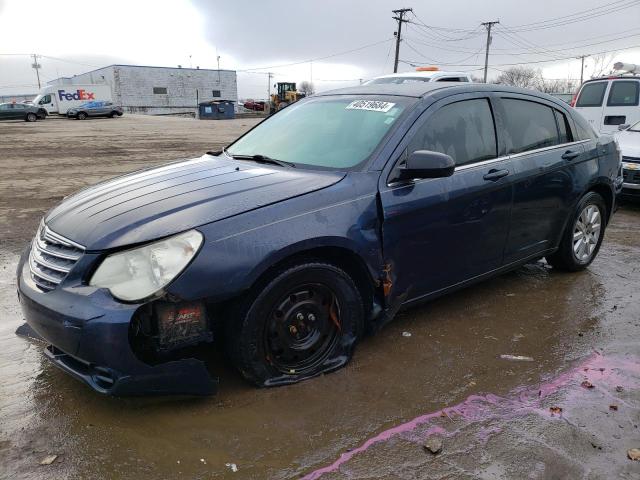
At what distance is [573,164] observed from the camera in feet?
15.0

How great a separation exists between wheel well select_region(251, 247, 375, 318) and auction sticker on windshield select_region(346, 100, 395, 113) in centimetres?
114

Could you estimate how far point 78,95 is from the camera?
47312mm

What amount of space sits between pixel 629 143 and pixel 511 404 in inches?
278

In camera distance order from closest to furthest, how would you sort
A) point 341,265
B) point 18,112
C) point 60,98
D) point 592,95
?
point 341,265
point 592,95
point 18,112
point 60,98

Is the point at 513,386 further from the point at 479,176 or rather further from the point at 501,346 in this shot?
the point at 479,176

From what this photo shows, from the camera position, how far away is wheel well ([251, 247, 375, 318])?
111 inches

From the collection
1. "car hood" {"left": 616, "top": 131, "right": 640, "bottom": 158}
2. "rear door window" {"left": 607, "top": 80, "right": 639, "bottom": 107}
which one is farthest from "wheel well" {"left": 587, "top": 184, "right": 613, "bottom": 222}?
"rear door window" {"left": 607, "top": 80, "right": 639, "bottom": 107}

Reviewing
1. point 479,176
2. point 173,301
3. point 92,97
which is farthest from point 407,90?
point 92,97

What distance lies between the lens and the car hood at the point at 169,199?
2.65 m

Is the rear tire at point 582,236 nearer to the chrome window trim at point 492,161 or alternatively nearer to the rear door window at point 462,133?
the chrome window trim at point 492,161

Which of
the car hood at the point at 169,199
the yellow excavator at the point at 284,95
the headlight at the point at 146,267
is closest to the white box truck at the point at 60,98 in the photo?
the yellow excavator at the point at 284,95

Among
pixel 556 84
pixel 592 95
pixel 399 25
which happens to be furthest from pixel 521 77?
pixel 592 95

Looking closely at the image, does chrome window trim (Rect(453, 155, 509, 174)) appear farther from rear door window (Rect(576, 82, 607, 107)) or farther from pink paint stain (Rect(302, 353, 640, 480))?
rear door window (Rect(576, 82, 607, 107))

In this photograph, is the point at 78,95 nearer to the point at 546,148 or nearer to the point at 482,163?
the point at 546,148
